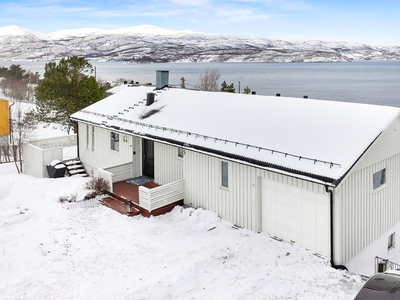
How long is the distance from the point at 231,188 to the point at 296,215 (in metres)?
→ 2.25

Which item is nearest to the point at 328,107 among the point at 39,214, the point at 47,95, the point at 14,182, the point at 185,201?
the point at 185,201

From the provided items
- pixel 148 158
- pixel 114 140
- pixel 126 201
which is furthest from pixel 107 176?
pixel 114 140

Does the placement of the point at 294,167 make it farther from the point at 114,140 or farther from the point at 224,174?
the point at 114,140

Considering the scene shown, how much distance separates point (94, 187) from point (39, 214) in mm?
2267

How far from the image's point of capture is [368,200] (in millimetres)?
9625

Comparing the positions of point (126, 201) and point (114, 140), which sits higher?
point (114, 140)

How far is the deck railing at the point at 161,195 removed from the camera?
452 inches

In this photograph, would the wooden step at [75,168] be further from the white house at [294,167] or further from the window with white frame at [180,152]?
the window with white frame at [180,152]

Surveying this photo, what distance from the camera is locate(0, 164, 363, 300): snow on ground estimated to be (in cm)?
738

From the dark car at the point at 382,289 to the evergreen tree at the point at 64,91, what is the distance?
2134 centimetres

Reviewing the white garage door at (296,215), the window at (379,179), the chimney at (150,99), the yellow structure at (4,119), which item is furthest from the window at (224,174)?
the yellow structure at (4,119)

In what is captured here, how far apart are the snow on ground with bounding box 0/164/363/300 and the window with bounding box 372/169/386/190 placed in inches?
118

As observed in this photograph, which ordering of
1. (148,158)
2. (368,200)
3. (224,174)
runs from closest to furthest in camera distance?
(368,200), (224,174), (148,158)

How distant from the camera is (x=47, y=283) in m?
7.75
